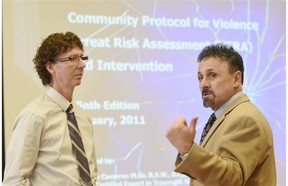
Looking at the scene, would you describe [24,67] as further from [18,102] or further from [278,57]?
[278,57]

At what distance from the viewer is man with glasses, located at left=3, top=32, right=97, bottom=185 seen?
1.92 metres

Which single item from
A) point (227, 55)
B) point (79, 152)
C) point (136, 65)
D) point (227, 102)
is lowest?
point (79, 152)

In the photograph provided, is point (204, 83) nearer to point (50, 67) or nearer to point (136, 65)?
point (50, 67)

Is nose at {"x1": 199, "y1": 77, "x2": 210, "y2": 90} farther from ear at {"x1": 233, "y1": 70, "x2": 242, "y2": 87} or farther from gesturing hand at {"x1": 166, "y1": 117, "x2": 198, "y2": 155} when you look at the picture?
gesturing hand at {"x1": 166, "y1": 117, "x2": 198, "y2": 155}

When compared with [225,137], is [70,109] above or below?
above

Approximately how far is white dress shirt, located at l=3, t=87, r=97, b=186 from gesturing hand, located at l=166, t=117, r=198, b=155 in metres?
0.54

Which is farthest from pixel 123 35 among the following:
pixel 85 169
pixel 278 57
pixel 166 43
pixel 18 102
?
pixel 85 169

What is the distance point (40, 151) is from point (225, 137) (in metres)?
0.77

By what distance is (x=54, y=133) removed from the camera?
78.1 inches

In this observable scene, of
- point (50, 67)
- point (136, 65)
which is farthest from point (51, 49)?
point (136, 65)

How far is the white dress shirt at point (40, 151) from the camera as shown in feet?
6.25

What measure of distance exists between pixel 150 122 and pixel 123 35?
658 millimetres

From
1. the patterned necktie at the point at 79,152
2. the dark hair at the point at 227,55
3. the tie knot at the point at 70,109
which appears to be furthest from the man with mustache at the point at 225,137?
the tie knot at the point at 70,109

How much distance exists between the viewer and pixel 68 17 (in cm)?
330
